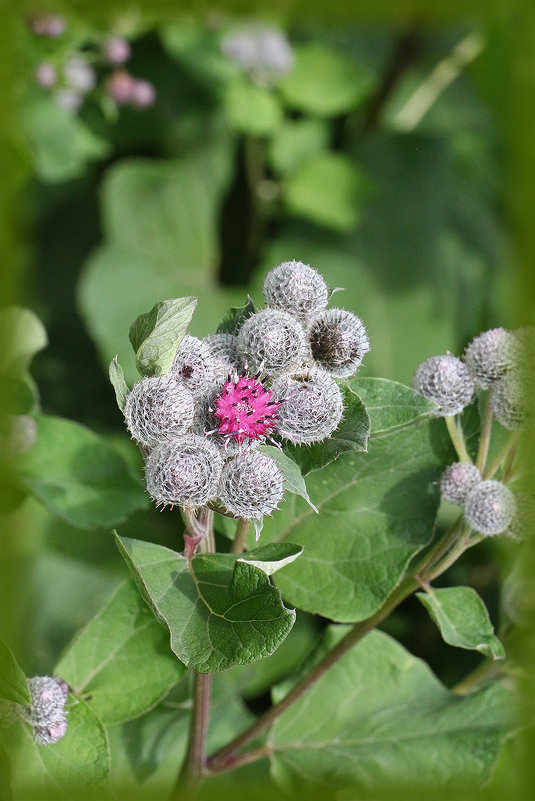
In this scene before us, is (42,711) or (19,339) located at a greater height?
(19,339)

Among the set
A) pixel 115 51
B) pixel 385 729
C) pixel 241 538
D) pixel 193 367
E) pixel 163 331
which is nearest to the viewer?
pixel 163 331

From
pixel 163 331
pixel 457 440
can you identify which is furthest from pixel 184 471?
pixel 457 440

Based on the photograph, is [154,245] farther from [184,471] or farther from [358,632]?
[184,471]

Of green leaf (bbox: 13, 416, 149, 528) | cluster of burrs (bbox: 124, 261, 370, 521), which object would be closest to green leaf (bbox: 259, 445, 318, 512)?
cluster of burrs (bbox: 124, 261, 370, 521)

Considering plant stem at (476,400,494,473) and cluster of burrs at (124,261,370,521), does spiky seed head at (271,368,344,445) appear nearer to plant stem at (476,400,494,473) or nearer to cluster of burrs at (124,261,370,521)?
cluster of burrs at (124,261,370,521)

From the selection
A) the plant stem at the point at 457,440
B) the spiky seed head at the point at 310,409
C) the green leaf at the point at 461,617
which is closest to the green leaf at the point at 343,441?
the spiky seed head at the point at 310,409

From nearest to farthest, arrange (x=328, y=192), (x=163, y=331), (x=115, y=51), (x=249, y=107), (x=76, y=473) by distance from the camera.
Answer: (x=163, y=331) < (x=76, y=473) < (x=115, y=51) < (x=249, y=107) < (x=328, y=192)

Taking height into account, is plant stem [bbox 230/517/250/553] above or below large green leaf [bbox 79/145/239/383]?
above
